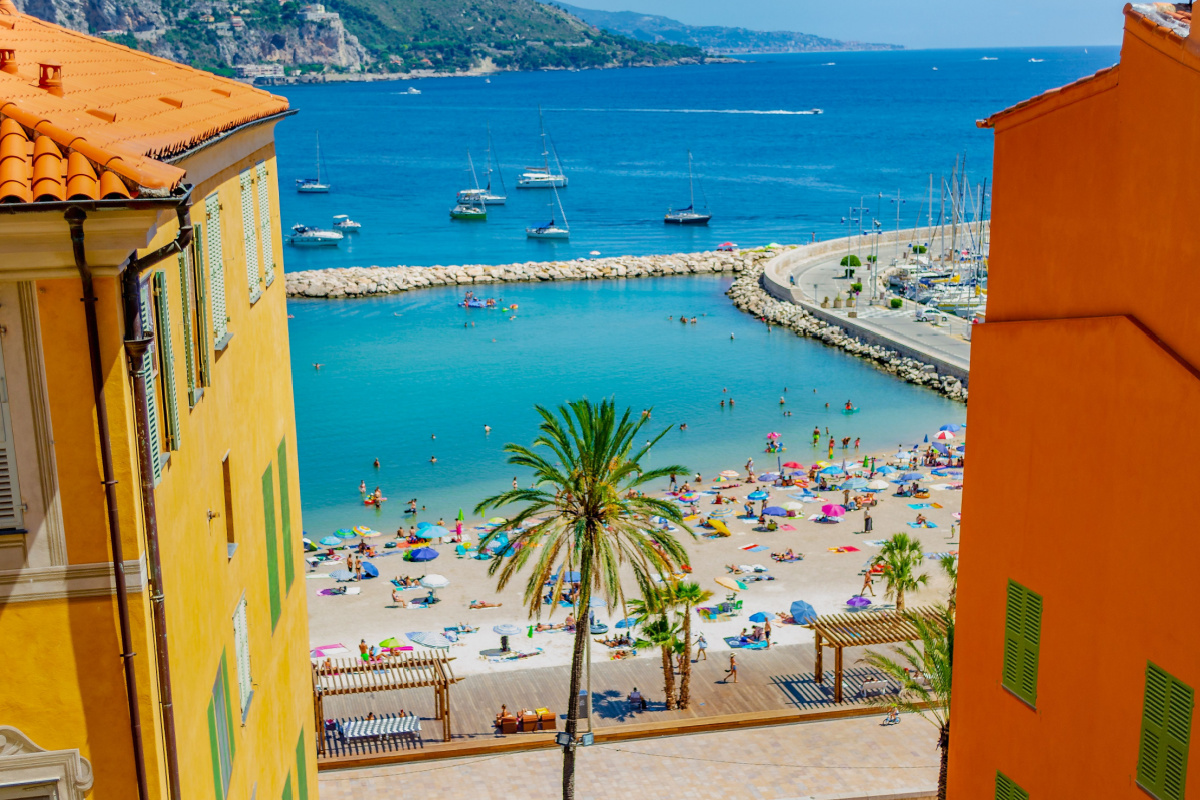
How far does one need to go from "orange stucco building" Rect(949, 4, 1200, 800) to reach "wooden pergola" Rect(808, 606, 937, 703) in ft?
49.7

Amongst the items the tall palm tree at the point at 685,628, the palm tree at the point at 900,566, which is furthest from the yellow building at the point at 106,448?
the palm tree at the point at 900,566

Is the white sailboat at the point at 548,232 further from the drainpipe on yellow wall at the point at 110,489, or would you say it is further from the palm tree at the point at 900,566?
the drainpipe on yellow wall at the point at 110,489

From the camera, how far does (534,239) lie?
128 metres

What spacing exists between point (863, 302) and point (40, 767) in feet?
274

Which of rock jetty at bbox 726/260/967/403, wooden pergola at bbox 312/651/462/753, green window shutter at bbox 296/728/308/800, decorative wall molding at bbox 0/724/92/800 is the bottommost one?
rock jetty at bbox 726/260/967/403

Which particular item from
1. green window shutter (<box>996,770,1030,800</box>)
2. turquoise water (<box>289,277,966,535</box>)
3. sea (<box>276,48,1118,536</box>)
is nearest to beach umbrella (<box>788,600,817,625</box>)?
sea (<box>276,48,1118,536</box>)

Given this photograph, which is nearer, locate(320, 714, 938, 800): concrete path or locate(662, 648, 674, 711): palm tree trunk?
locate(320, 714, 938, 800): concrete path

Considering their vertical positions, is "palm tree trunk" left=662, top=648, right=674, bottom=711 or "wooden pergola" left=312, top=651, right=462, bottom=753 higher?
"wooden pergola" left=312, top=651, right=462, bottom=753

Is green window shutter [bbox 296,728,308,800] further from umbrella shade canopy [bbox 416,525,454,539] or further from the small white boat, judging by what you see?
the small white boat

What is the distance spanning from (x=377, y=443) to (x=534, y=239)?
69.3 meters

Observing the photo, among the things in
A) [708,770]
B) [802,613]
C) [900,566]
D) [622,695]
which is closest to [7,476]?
[708,770]

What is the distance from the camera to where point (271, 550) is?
46.5 feet

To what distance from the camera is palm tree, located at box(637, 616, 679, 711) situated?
28094mm

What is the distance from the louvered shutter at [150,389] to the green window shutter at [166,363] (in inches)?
9.0
